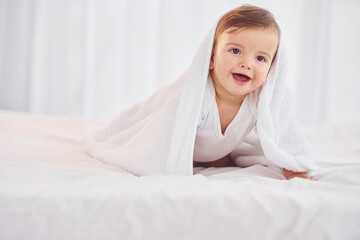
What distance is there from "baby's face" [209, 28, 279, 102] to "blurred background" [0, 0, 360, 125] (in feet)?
6.29

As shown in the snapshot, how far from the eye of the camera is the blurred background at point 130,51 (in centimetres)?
271

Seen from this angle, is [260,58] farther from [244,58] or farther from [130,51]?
[130,51]

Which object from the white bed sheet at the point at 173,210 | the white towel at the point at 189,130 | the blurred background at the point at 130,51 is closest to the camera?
the white bed sheet at the point at 173,210

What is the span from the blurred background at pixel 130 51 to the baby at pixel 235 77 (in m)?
1.83

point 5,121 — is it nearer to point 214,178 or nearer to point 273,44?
point 214,178

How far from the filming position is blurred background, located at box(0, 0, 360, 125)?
2711mm

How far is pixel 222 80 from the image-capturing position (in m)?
1.03

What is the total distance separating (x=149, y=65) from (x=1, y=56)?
115cm

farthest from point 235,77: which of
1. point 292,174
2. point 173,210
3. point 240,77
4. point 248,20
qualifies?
point 173,210

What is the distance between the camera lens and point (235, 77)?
1.01m

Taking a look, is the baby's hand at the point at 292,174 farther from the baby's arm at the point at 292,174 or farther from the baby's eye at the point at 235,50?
the baby's eye at the point at 235,50

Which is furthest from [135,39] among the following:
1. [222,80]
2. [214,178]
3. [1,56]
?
[214,178]

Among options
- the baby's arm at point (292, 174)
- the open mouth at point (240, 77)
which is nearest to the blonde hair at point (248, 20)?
the open mouth at point (240, 77)

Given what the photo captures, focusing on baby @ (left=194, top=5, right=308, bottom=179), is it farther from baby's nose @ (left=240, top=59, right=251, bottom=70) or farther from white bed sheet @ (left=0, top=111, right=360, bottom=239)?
white bed sheet @ (left=0, top=111, right=360, bottom=239)
